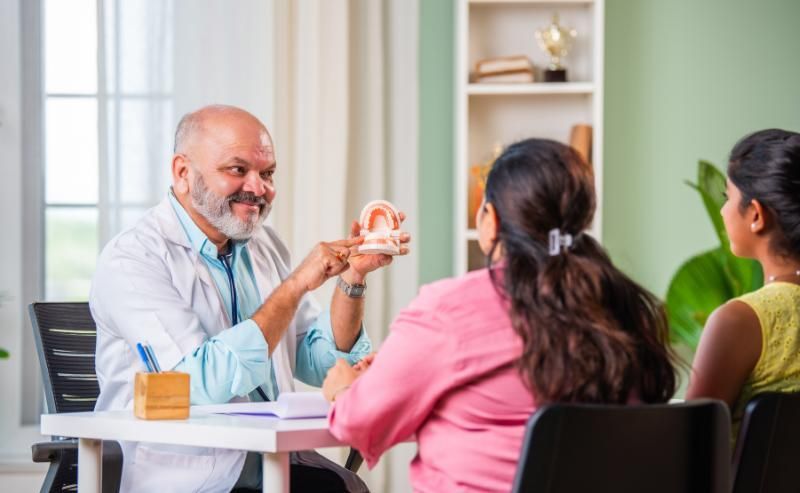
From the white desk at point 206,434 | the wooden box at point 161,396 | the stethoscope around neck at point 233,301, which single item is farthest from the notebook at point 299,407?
the stethoscope around neck at point 233,301

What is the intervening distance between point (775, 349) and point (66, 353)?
167 cm

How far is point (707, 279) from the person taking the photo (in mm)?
4137

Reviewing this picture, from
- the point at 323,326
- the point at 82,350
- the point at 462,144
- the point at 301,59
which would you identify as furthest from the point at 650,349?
the point at 301,59

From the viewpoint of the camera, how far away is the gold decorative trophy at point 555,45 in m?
4.21

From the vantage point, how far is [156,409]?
192 centimetres

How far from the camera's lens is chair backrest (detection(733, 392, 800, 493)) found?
1667 mm

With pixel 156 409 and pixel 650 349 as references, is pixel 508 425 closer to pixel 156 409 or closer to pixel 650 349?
pixel 650 349

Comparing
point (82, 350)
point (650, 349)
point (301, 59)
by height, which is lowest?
point (82, 350)

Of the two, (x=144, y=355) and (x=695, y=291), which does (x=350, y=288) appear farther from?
(x=695, y=291)

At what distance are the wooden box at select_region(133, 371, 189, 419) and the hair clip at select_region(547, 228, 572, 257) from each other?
0.75 meters

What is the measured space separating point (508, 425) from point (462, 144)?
2.65 meters

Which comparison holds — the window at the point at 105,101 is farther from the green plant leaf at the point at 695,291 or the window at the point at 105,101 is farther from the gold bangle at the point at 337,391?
the gold bangle at the point at 337,391

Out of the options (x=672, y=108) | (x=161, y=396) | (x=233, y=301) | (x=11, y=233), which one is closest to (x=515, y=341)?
(x=161, y=396)

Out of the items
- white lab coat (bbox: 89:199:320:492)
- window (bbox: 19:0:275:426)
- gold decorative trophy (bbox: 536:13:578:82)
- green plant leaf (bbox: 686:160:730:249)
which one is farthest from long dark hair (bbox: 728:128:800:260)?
window (bbox: 19:0:275:426)
